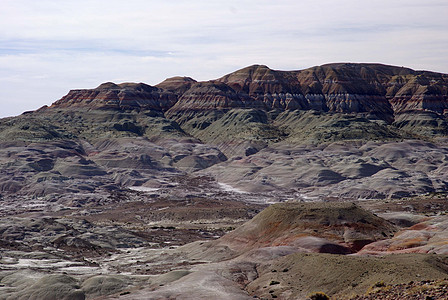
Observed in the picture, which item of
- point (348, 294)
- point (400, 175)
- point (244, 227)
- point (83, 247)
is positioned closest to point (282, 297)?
point (348, 294)

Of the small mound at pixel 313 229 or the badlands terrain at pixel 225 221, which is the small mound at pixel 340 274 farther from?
the small mound at pixel 313 229

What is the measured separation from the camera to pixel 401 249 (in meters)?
57.6

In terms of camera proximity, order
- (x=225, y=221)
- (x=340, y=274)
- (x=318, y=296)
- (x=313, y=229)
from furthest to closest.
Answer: (x=225, y=221) < (x=313, y=229) < (x=340, y=274) < (x=318, y=296)

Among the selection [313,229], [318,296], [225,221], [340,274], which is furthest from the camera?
[225,221]

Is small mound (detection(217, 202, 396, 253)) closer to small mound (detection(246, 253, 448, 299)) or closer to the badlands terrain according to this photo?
the badlands terrain

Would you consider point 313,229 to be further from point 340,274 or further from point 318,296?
point 318,296

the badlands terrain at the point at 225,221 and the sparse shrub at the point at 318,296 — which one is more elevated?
the sparse shrub at the point at 318,296

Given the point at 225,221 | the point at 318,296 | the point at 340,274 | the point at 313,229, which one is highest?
the point at 340,274

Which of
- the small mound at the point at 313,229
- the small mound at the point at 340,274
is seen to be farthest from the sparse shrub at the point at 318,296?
the small mound at the point at 313,229

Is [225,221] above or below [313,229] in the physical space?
below

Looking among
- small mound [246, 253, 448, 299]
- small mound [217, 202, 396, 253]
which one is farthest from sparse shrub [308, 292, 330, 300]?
small mound [217, 202, 396, 253]

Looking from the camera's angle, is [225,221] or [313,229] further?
[225,221]

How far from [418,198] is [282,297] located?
9679 centimetres

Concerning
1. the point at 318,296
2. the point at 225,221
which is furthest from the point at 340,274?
the point at 225,221
